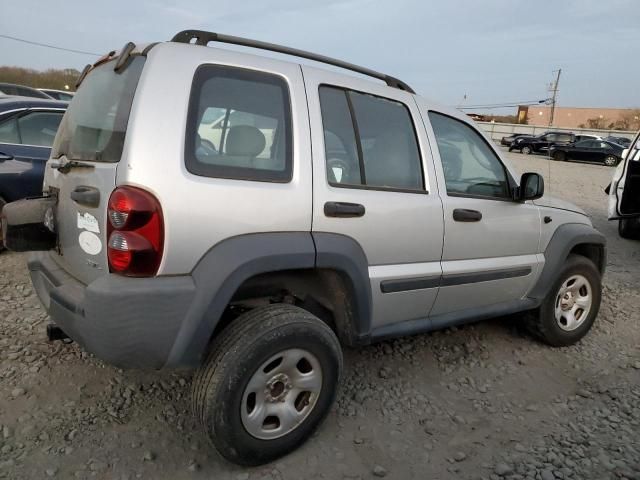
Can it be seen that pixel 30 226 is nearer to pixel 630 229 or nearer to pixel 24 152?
pixel 24 152

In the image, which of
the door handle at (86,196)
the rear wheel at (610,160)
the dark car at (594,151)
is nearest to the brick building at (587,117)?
the dark car at (594,151)

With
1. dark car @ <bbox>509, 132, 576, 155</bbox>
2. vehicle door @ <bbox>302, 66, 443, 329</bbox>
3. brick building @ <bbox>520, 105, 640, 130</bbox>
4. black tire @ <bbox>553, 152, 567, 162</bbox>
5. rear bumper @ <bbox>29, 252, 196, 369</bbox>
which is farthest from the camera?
brick building @ <bbox>520, 105, 640, 130</bbox>

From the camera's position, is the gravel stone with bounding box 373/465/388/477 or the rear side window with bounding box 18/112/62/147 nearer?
the gravel stone with bounding box 373/465/388/477

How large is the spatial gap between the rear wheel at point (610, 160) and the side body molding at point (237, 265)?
86.3 ft

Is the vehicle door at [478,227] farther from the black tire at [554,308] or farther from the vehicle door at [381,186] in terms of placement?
the black tire at [554,308]

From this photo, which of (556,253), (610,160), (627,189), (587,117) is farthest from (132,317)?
(587,117)

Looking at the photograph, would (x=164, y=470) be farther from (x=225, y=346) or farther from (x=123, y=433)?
(x=225, y=346)

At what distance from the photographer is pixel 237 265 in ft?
6.44

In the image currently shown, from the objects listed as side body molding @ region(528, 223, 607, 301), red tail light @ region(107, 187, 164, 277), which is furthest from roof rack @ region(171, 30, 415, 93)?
side body molding @ region(528, 223, 607, 301)

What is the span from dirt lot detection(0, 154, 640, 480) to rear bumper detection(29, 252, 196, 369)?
651 mm

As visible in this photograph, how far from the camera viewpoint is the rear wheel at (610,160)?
77.6 feet

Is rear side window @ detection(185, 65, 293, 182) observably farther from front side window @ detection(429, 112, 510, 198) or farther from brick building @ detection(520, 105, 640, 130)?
brick building @ detection(520, 105, 640, 130)

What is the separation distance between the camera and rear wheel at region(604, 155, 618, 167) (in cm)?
2364

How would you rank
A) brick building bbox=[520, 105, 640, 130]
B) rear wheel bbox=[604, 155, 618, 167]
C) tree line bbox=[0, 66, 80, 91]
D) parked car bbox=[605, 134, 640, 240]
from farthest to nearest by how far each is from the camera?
brick building bbox=[520, 105, 640, 130], tree line bbox=[0, 66, 80, 91], rear wheel bbox=[604, 155, 618, 167], parked car bbox=[605, 134, 640, 240]
